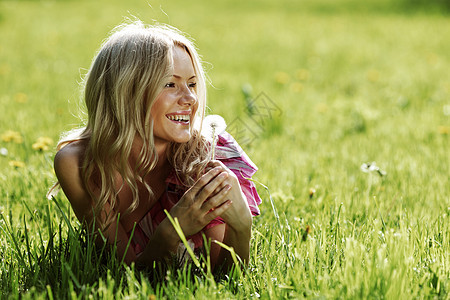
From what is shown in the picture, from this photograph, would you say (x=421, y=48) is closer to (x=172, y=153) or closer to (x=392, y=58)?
(x=392, y=58)

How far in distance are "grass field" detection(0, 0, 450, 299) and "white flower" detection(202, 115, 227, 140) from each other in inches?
18.2

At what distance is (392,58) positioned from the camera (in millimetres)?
7211

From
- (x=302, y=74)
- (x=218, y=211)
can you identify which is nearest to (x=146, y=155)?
(x=218, y=211)

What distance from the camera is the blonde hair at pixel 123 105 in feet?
6.93

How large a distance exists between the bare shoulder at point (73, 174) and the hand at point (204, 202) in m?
0.38

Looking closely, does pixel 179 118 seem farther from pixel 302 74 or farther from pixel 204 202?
pixel 302 74

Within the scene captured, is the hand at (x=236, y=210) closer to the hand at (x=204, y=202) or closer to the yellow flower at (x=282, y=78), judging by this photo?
the hand at (x=204, y=202)

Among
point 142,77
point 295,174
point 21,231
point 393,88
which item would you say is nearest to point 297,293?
point 142,77

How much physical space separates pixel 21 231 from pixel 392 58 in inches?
230

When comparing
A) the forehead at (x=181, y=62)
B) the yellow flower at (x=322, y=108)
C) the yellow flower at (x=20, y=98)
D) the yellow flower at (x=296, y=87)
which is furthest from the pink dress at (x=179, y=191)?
the yellow flower at (x=296, y=87)

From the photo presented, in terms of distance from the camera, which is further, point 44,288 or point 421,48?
point 421,48

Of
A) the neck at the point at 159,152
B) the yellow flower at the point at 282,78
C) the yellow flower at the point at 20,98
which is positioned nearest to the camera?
the neck at the point at 159,152

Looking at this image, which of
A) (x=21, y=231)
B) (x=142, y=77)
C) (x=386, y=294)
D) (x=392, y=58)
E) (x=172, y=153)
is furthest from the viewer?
(x=392, y=58)

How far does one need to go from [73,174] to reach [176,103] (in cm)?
48
